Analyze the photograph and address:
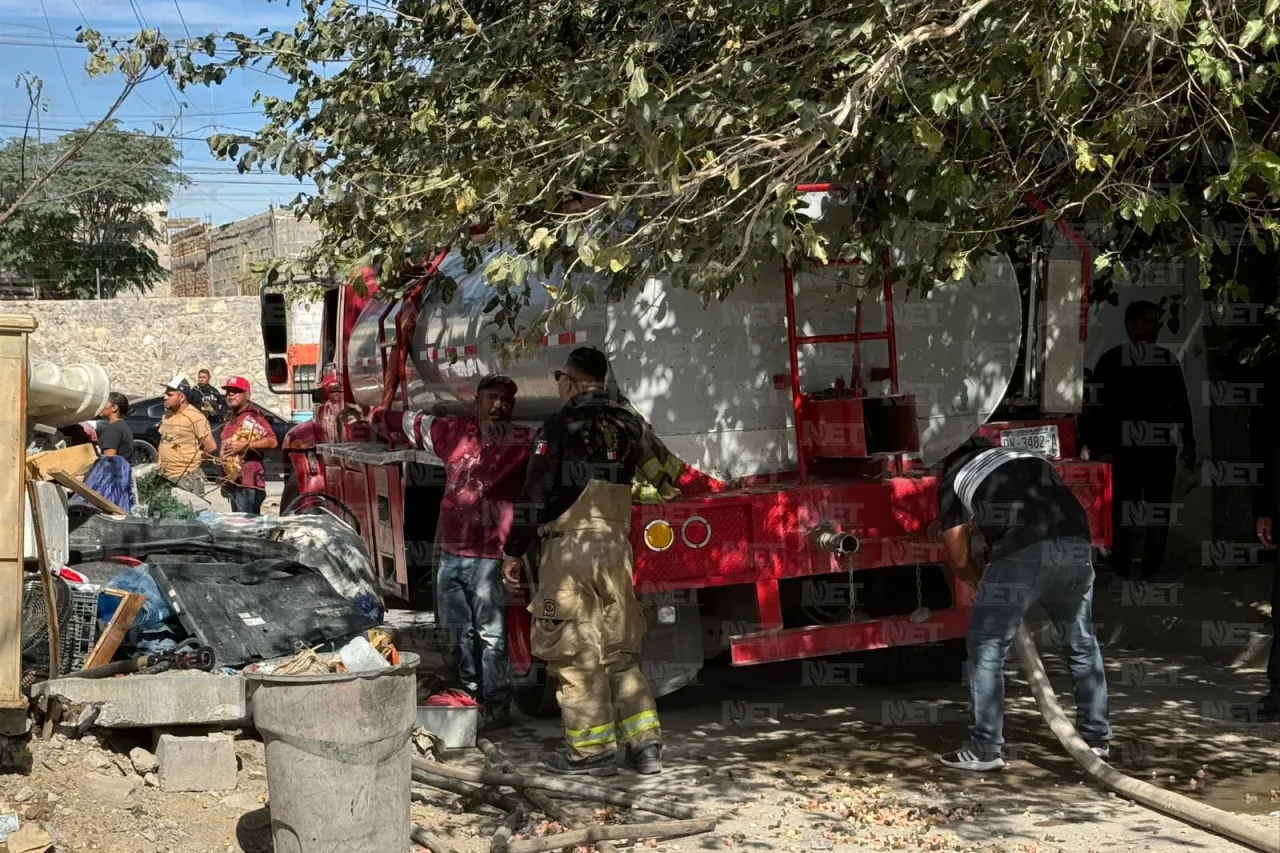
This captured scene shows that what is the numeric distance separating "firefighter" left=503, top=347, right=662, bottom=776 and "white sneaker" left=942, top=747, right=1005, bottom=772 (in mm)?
1222

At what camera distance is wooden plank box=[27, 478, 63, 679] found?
222 inches

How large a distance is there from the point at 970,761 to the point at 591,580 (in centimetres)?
173

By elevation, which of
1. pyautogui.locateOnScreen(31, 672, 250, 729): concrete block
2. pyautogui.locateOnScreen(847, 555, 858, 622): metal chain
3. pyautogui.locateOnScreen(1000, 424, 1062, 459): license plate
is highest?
pyautogui.locateOnScreen(1000, 424, 1062, 459): license plate

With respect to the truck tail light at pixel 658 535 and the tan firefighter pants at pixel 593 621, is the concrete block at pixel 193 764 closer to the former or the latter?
the tan firefighter pants at pixel 593 621

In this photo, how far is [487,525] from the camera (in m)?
7.32

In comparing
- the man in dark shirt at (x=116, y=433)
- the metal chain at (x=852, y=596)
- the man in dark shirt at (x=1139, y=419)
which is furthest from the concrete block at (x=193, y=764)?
the man in dark shirt at (x=116, y=433)

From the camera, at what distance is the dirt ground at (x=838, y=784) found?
5312mm

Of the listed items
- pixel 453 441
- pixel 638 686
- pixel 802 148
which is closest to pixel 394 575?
pixel 453 441

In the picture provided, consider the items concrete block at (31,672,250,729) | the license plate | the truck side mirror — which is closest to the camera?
concrete block at (31,672,250,729)

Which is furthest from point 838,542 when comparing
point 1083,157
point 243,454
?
point 243,454

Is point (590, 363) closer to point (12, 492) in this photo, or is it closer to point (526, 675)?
point (526, 675)

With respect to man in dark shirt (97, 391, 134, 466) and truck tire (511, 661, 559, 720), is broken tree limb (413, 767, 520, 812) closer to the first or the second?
truck tire (511, 661, 559, 720)

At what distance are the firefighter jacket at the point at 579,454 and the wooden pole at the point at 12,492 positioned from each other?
2.09 metres

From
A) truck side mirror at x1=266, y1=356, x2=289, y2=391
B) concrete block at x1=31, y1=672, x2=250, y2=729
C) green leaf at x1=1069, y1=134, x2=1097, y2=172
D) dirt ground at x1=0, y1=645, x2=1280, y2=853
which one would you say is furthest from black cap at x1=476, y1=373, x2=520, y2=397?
truck side mirror at x1=266, y1=356, x2=289, y2=391
